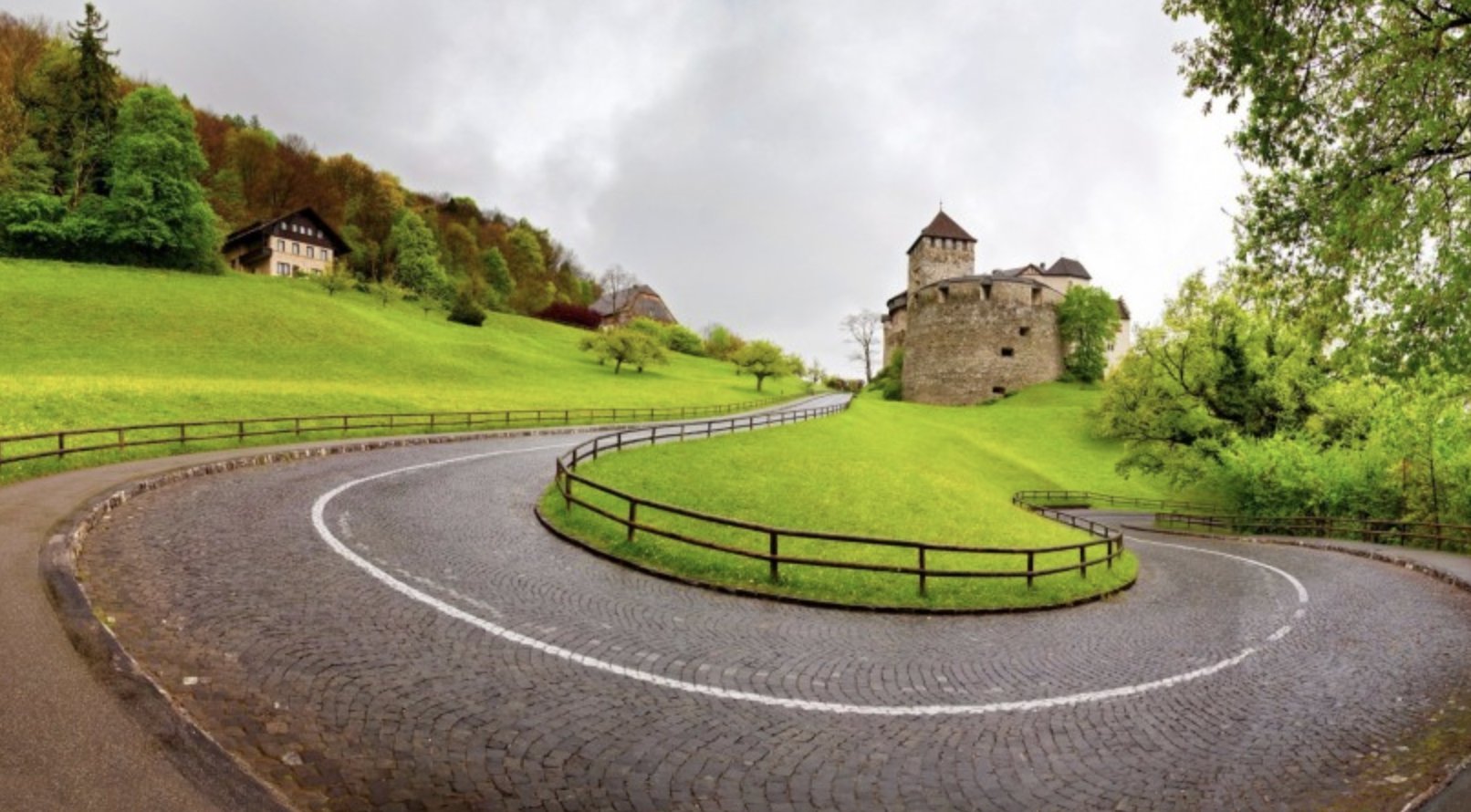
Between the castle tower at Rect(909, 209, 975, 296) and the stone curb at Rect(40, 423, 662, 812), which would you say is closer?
the stone curb at Rect(40, 423, 662, 812)

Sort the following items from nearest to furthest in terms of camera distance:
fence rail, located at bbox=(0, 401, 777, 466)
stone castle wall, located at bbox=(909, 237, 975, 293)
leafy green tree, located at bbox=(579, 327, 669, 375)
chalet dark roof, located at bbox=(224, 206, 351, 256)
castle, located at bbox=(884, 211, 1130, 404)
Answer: fence rail, located at bbox=(0, 401, 777, 466), leafy green tree, located at bbox=(579, 327, 669, 375), castle, located at bbox=(884, 211, 1130, 404), chalet dark roof, located at bbox=(224, 206, 351, 256), stone castle wall, located at bbox=(909, 237, 975, 293)

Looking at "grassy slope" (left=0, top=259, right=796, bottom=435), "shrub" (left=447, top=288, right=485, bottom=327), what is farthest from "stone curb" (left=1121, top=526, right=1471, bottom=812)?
"shrub" (left=447, top=288, right=485, bottom=327)

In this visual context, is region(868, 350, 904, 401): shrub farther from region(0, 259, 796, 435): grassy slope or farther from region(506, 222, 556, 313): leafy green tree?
region(506, 222, 556, 313): leafy green tree

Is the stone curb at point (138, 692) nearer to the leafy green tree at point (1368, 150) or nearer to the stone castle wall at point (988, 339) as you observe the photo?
the leafy green tree at point (1368, 150)

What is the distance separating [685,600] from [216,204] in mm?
89968

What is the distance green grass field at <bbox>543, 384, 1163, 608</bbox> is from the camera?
1267 cm

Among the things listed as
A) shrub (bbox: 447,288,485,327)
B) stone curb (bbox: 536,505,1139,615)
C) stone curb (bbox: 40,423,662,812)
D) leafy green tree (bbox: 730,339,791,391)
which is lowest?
stone curb (bbox: 536,505,1139,615)

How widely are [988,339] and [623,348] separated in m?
38.4

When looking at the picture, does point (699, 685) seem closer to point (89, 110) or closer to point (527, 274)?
point (89, 110)

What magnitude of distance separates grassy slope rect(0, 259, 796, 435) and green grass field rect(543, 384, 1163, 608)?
19.1 m

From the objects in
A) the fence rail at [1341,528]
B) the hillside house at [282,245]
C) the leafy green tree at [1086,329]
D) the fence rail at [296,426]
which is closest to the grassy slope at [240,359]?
the fence rail at [296,426]

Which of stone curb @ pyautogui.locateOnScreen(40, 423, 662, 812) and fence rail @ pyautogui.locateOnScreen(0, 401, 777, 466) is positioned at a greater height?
fence rail @ pyautogui.locateOnScreen(0, 401, 777, 466)

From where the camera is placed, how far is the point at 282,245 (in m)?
76.2

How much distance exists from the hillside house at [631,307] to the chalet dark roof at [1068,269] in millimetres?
60113
